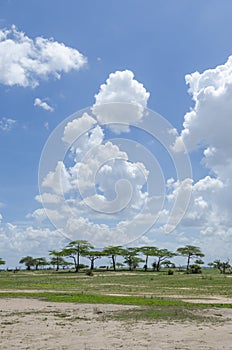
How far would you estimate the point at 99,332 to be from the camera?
55.5ft

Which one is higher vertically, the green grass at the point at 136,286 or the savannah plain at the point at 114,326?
the savannah plain at the point at 114,326

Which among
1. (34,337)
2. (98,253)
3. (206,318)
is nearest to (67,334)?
(34,337)

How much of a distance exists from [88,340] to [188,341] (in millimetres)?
3772

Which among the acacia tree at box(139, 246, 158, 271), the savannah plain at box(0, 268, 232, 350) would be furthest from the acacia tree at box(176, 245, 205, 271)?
the savannah plain at box(0, 268, 232, 350)

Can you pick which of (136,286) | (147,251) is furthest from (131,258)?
(136,286)

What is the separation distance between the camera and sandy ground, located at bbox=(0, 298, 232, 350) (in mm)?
14484

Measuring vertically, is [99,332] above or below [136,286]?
above

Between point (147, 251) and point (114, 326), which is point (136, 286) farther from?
point (147, 251)

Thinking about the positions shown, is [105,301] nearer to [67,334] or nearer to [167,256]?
[67,334]

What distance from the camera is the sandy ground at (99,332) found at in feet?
47.5

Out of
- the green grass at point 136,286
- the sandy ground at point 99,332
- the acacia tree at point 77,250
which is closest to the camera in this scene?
the sandy ground at point 99,332

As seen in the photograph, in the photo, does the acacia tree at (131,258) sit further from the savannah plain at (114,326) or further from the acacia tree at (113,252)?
the savannah plain at (114,326)

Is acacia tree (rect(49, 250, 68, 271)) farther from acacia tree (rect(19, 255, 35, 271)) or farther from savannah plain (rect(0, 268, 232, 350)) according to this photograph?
savannah plain (rect(0, 268, 232, 350))

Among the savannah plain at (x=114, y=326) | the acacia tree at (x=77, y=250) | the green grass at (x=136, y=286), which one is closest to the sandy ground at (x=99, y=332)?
the savannah plain at (x=114, y=326)
